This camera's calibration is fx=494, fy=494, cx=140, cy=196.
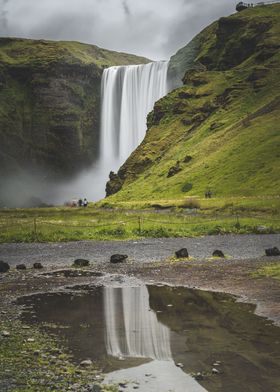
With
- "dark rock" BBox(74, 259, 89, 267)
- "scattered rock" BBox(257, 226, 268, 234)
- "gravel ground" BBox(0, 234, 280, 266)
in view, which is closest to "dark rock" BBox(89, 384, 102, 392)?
"dark rock" BBox(74, 259, 89, 267)

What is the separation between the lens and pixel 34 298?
17938mm

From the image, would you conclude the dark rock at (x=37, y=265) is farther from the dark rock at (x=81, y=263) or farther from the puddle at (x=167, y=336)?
the puddle at (x=167, y=336)

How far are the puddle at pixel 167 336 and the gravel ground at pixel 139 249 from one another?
10.1 metres

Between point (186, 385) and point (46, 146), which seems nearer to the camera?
point (186, 385)

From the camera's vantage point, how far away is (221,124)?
101 m

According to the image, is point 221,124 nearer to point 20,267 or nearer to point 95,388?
point 20,267

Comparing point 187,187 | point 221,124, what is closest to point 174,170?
Answer: point 187,187

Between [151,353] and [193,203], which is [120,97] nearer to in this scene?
[193,203]

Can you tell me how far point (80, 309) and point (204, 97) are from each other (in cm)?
10448

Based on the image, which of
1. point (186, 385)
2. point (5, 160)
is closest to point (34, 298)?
point (186, 385)

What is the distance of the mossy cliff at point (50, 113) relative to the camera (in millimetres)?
156500

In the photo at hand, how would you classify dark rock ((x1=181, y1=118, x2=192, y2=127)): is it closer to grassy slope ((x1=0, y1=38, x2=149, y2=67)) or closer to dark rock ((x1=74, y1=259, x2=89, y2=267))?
grassy slope ((x1=0, y1=38, x2=149, y2=67))

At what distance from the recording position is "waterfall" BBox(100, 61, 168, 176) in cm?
13050

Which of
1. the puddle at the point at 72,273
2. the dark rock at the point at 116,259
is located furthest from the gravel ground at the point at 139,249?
the puddle at the point at 72,273
